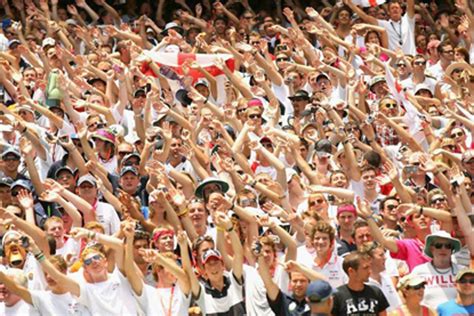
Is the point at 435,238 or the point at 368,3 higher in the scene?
the point at 435,238

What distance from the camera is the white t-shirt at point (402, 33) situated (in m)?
20.1

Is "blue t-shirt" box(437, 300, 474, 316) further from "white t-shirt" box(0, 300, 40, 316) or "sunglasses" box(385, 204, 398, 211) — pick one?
"white t-shirt" box(0, 300, 40, 316)

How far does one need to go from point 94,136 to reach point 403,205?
157 inches

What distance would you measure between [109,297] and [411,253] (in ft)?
8.89

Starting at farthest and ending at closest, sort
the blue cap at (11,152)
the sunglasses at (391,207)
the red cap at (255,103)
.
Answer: the red cap at (255,103) < the blue cap at (11,152) < the sunglasses at (391,207)

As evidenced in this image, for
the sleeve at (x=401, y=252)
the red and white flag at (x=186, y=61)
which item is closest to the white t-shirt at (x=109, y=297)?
the sleeve at (x=401, y=252)

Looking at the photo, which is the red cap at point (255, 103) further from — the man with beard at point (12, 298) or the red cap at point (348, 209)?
the man with beard at point (12, 298)

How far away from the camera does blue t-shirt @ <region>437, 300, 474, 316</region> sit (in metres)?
11.8

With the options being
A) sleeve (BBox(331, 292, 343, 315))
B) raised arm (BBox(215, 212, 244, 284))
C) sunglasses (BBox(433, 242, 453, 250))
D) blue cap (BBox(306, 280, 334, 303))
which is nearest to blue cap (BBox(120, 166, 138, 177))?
raised arm (BBox(215, 212, 244, 284))

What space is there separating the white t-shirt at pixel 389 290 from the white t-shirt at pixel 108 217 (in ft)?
9.41

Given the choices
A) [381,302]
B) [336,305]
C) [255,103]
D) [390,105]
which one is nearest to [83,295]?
[336,305]

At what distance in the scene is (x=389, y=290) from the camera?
39.6ft

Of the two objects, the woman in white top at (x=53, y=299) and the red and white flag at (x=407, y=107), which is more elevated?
the woman in white top at (x=53, y=299)

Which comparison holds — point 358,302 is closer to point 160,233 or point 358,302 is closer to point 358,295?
point 358,295
